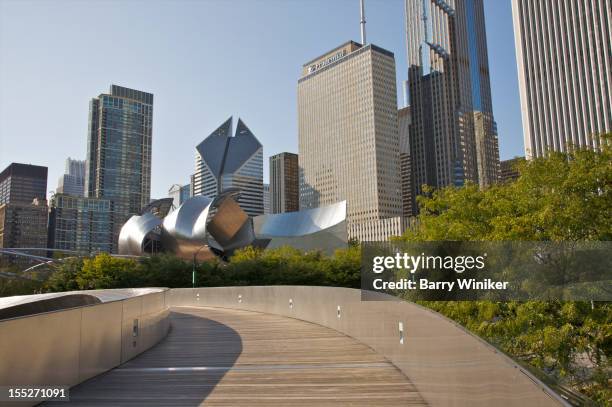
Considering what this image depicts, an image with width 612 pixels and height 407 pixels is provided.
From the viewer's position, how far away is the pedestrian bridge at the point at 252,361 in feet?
13.8

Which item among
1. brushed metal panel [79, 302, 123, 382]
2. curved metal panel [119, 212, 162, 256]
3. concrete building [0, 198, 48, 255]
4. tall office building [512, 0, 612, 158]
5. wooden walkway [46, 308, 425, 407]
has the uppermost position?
tall office building [512, 0, 612, 158]

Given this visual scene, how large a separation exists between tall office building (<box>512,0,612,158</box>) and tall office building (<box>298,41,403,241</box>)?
196ft

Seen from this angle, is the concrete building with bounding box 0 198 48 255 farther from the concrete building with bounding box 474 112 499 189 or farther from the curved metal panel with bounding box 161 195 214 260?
the concrete building with bounding box 474 112 499 189

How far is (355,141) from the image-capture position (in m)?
168

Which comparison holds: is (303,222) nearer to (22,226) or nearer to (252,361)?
(252,361)

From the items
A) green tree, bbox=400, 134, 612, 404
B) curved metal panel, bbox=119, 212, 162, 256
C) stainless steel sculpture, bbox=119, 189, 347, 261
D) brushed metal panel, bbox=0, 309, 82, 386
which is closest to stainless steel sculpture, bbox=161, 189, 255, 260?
stainless steel sculpture, bbox=119, 189, 347, 261

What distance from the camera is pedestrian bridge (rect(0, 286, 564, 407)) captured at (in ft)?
13.8

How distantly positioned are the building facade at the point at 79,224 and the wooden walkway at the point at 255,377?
6772 inches

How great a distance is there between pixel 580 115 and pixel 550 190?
9136 centimetres

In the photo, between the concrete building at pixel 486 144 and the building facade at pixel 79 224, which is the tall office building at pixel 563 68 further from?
the building facade at pixel 79 224

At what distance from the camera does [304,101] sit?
626 ft

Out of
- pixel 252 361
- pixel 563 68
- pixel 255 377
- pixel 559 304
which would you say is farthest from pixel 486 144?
pixel 255 377

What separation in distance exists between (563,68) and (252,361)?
3884 inches

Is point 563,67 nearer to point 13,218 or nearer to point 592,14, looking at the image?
point 592,14
